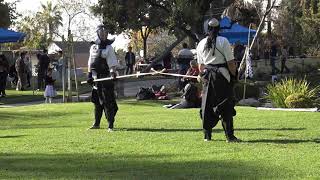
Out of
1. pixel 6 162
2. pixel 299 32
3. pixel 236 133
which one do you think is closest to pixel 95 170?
pixel 6 162

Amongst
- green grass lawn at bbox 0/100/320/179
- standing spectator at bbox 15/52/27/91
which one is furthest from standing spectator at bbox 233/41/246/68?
green grass lawn at bbox 0/100/320/179

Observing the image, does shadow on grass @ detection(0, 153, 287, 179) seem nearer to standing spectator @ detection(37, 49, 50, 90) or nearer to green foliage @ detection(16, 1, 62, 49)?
standing spectator @ detection(37, 49, 50, 90)

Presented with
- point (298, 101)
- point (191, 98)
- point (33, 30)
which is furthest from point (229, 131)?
point (33, 30)

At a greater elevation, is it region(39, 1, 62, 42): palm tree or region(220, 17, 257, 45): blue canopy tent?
region(39, 1, 62, 42): palm tree

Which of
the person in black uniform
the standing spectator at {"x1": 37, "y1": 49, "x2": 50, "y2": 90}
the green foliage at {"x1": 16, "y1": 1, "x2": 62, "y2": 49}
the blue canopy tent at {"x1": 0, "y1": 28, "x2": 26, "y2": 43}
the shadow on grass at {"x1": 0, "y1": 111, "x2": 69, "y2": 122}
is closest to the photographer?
the person in black uniform

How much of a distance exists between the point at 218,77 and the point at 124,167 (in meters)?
2.88

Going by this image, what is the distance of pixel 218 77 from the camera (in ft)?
34.4

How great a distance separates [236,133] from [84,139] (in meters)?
2.78

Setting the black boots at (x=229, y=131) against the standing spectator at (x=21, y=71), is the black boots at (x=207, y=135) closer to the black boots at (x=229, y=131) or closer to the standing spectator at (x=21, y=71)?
the black boots at (x=229, y=131)

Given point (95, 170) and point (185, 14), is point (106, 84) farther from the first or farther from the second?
point (185, 14)

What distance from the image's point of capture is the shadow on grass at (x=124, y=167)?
7633 mm

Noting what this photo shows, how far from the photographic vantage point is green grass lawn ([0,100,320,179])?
7844mm

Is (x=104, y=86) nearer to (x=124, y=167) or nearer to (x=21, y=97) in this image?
(x=124, y=167)

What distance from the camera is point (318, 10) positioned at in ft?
128
